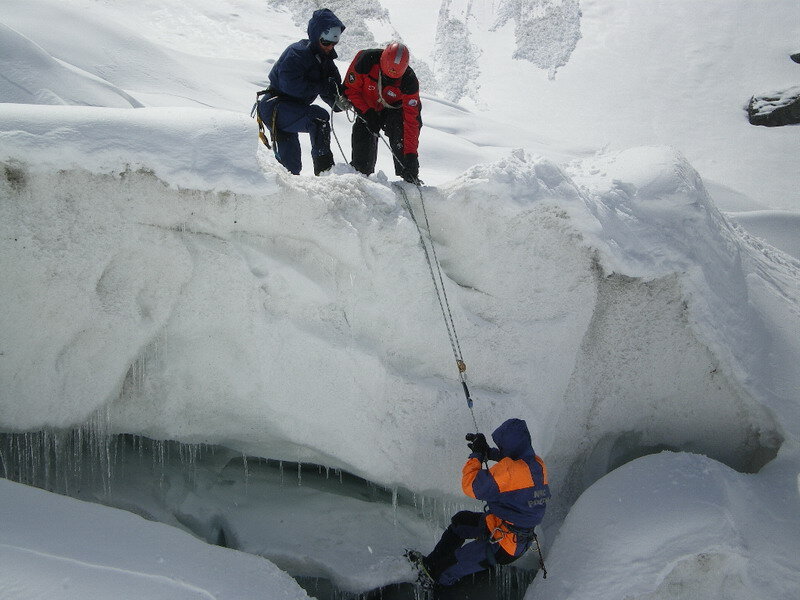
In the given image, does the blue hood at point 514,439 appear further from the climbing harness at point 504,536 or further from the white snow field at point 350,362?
the white snow field at point 350,362

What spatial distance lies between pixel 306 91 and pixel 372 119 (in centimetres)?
44

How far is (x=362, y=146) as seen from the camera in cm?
380

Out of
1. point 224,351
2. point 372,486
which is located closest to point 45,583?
point 224,351

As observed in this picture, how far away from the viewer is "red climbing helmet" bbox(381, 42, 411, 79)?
338 cm

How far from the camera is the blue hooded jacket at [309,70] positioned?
354 centimetres

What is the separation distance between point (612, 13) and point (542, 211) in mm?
20335

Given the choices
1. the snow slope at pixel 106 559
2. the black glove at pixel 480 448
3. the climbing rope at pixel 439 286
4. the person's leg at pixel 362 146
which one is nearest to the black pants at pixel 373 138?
the person's leg at pixel 362 146

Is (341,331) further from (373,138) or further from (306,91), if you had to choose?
(306,91)

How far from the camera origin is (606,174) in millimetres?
3736

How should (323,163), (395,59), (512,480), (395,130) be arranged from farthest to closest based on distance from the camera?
(323,163) → (395,130) → (395,59) → (512,480)

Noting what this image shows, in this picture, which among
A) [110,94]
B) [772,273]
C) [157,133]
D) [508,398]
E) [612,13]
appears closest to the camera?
[157,133]

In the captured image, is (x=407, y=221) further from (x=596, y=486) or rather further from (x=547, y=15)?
(x=547, y=15)

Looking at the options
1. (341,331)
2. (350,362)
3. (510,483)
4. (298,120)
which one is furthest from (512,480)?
(298,120)

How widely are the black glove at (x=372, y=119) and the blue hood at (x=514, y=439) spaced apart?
2.03 meters
